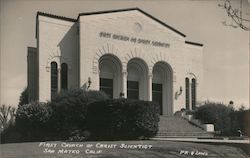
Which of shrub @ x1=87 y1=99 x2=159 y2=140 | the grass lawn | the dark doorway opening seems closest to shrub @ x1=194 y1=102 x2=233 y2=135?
the dark doorway opening

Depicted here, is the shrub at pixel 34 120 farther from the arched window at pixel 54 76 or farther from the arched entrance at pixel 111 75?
the arched entrance at pixel 111 75

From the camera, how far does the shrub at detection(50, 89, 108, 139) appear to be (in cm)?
2005

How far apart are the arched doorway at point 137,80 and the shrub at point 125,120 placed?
11.4 m

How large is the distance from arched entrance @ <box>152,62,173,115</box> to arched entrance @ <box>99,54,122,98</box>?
365 centimetres

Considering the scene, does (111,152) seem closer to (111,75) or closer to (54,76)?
(54,76)

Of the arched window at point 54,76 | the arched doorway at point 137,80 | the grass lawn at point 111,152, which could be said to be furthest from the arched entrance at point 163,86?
the grass lawn at point 111,152

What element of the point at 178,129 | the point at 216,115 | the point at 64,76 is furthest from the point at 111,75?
the point at 216,115

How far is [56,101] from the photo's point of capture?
2098cm

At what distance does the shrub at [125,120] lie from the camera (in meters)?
18.6

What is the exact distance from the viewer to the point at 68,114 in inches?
802

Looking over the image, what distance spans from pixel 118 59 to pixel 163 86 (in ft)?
17.7

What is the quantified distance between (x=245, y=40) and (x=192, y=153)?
3786 millimetres

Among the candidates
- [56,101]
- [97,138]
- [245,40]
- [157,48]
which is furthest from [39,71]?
[245,40]

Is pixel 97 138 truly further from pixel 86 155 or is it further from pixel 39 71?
pixel 86 155
